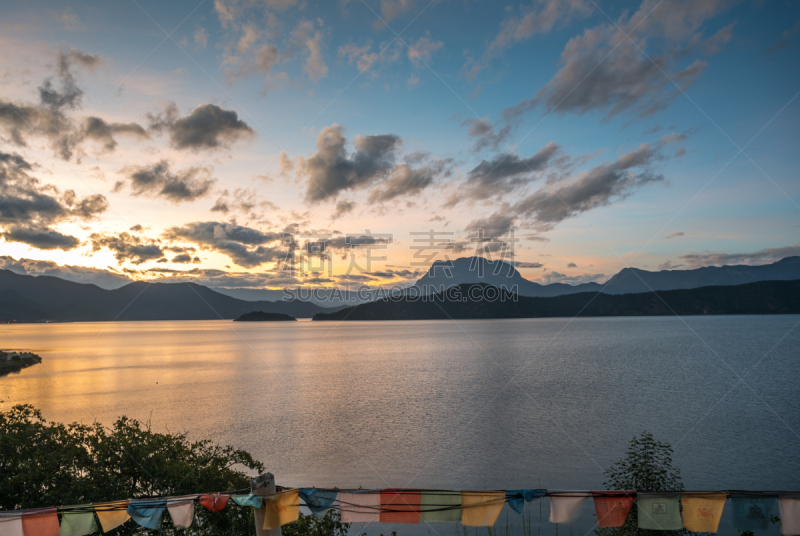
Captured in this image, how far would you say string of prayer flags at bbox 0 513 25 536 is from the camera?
8602 millimetres

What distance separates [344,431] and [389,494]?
34703mm

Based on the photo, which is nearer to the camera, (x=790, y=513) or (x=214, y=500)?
(x=790, y=513)

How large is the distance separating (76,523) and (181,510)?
208cm

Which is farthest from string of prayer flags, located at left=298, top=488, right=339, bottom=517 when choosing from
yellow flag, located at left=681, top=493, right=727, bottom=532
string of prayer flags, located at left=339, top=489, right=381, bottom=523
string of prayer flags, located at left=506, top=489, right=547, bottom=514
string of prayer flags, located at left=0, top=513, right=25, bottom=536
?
yellow flag, located at left=681, top=493, right=727, bottom=532

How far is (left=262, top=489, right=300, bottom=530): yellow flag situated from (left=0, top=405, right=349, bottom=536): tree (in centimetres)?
443

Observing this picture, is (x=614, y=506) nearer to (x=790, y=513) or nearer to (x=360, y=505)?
(x=790, y=513)

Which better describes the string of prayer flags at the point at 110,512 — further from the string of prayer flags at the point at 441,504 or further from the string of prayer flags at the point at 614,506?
the string of prayer flags at the point at 614,506

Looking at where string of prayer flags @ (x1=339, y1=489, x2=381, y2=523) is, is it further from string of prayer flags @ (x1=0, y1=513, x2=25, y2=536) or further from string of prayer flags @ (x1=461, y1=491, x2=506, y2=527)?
string of prayer flags @ (x1=0, y1=513, x2=25, y2=536)

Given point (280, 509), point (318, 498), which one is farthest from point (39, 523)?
point (318, 498)

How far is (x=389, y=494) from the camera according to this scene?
28.2ft

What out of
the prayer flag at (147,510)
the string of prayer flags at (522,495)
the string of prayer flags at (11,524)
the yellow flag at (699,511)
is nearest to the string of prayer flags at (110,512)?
the prayer flag at (147,510)

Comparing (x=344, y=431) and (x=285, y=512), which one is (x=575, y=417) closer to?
(x=344, y=431)

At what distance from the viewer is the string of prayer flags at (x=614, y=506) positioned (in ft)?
27.5

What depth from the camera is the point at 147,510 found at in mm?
8727
